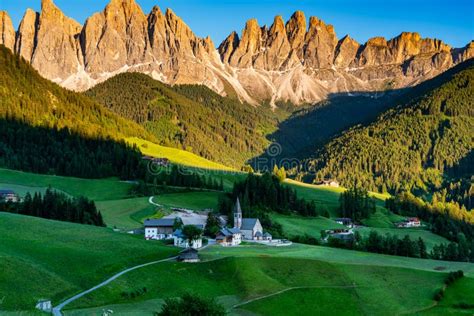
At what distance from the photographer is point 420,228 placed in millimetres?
182500

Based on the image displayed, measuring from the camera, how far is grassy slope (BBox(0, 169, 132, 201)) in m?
175

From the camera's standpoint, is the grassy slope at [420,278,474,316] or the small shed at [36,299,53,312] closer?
the small shed at [36,299,53,312]

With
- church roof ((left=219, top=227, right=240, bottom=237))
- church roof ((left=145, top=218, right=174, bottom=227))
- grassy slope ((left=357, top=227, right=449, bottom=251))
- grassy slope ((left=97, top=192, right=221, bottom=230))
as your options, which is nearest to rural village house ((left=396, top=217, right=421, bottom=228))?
grassy slope ((left=357, top=227, right=449, bottom=251))

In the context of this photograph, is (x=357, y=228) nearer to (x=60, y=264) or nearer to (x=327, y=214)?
(x=327, y=214)

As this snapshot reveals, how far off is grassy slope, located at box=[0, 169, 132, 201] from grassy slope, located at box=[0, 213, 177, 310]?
212 ft

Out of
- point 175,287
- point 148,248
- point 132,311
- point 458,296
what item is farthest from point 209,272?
point 458,296

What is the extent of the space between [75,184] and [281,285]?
4597 inches

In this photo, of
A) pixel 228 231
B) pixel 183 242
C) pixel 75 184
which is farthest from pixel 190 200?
pixel 183 242

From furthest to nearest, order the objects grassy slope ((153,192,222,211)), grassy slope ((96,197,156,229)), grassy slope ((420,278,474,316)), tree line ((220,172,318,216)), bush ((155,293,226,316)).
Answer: tree line ((220,172,318,216)) < grassy slope ((153,192,222,211)) < grassy slope ((96,197,156,229)) < grassy slope ((420,278,474,316)) < bush ((155,293,226,316))

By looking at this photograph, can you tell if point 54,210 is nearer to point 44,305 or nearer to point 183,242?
point 183,242

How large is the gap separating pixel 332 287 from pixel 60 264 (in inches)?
1524

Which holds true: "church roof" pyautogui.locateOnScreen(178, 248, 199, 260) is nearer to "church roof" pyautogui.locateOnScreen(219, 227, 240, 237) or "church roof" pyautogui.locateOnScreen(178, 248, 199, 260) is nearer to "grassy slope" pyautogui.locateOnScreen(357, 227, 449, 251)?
"church roof" pyautogui.locateOnScreen(219, 227, 240, 237)

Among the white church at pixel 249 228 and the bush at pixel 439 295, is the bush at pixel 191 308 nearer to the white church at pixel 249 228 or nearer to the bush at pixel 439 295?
the bush at pixel 439 295

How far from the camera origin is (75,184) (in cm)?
18500
